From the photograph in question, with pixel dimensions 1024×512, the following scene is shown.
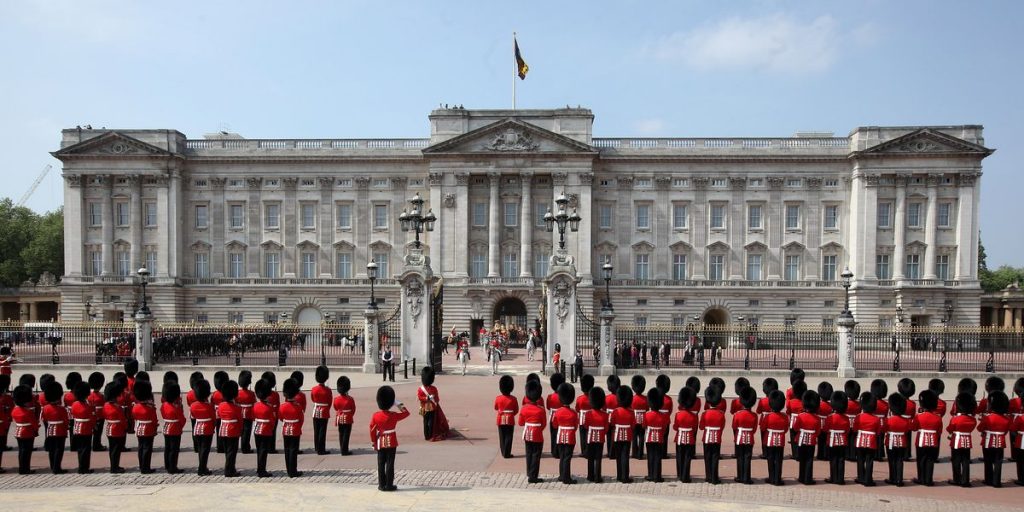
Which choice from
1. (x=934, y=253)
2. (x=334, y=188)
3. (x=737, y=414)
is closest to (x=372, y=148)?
(x=334, y=188)

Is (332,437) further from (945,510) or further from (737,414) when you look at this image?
(945,510)

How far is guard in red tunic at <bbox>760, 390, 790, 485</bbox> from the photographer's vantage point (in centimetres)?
1178

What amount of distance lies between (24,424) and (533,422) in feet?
27.1

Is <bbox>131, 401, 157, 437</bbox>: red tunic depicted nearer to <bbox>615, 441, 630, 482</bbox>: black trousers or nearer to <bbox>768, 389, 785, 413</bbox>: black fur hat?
<bbox>615, 441, 630, 482</bbox>: black trousers

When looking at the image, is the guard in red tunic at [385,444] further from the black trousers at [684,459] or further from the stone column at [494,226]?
the stone column at [494,226]

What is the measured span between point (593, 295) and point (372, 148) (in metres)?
19.1

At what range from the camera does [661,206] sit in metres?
54.4

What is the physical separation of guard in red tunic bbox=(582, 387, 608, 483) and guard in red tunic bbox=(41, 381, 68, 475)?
850cm

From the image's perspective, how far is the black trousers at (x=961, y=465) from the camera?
39.1ft

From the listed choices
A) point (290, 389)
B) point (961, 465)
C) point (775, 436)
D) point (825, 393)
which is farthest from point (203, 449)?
point (961, 465)

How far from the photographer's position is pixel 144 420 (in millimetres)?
12180

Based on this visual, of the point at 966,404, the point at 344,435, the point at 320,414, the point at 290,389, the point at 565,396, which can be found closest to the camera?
the point at 966,404

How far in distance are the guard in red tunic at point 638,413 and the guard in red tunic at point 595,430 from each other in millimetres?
731

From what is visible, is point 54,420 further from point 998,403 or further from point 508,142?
point 508,142
